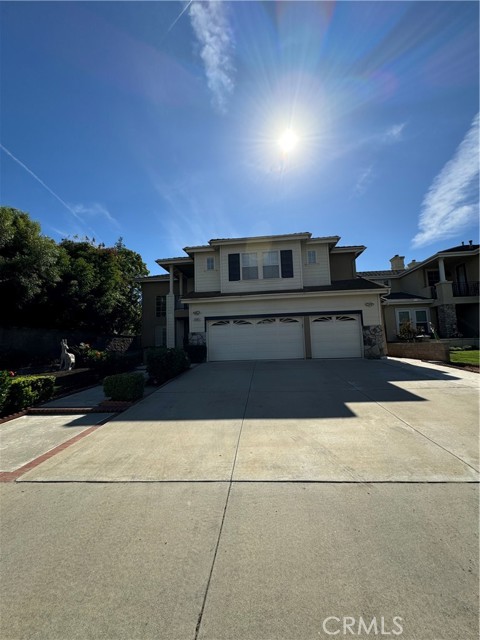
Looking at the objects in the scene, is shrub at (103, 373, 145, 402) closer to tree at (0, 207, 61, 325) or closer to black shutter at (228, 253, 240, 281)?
tree at (0, 207, 61, 325)

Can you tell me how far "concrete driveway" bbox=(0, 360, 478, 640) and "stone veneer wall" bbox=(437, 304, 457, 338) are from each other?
17.3 metres

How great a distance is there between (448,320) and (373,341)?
9484mm

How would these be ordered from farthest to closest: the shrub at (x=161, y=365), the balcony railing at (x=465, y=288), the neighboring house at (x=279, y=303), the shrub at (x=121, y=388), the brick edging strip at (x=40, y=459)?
the balcony railing at (x=465, y=288) → the neighboring house at (x=279, y=303) → the shrub at (x=161, y=365) → the shrub at (x=121, y=388) → the brick edging strip at (x=40, y=459)

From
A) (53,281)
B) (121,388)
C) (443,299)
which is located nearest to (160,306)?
(53,281)

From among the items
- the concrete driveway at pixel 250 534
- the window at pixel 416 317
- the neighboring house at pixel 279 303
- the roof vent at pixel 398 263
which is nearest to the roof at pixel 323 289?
the neighboring house at pixel 279 303

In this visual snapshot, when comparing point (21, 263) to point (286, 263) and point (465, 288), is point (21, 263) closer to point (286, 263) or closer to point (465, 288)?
point (286, 263)

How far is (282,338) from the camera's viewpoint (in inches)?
573

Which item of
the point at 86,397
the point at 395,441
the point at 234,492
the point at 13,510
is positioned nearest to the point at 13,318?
the point at 86,397

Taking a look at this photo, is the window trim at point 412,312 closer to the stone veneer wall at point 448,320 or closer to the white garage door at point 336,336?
the stone veneer wall at point 448,320

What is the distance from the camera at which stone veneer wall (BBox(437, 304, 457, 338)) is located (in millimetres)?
19703

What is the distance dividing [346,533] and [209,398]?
5.26 metres

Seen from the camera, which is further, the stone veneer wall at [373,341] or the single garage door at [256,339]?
the single garage door at [256,339]

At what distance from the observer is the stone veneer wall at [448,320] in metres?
19.7

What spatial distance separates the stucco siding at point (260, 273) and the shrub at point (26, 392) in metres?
9.52
